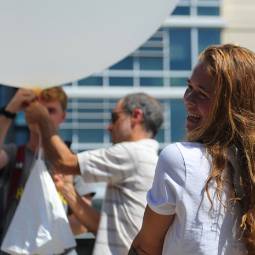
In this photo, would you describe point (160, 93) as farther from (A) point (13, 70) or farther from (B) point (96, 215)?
(A) point (13, 70)

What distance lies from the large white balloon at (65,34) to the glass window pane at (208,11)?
0.95m

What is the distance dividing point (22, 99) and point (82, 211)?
1.38 feet

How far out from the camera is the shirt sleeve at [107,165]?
5.97 feet

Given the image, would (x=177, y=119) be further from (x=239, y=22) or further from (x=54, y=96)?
(x=54, y=96)

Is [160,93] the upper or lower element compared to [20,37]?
lower

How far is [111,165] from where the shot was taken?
184 centimetres

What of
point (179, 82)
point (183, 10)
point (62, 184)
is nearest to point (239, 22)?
point (183, 10)

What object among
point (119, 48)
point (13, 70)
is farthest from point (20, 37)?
point (119, 48)

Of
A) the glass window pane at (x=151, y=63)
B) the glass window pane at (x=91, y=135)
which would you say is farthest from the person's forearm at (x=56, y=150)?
the glass window pane at (x=151, y=63)

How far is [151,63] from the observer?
2.62 meters

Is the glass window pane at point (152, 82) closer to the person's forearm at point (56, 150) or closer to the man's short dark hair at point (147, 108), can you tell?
the man's short dark hair at point (147, 108)

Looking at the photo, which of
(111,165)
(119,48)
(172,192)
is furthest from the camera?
(111,165)

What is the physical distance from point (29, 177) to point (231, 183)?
0.83 metres

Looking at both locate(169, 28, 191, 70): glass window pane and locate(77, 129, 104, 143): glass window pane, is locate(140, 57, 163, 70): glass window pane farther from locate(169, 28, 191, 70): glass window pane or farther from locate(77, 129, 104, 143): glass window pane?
locate(77, 129, 104, 143): glass window pane
